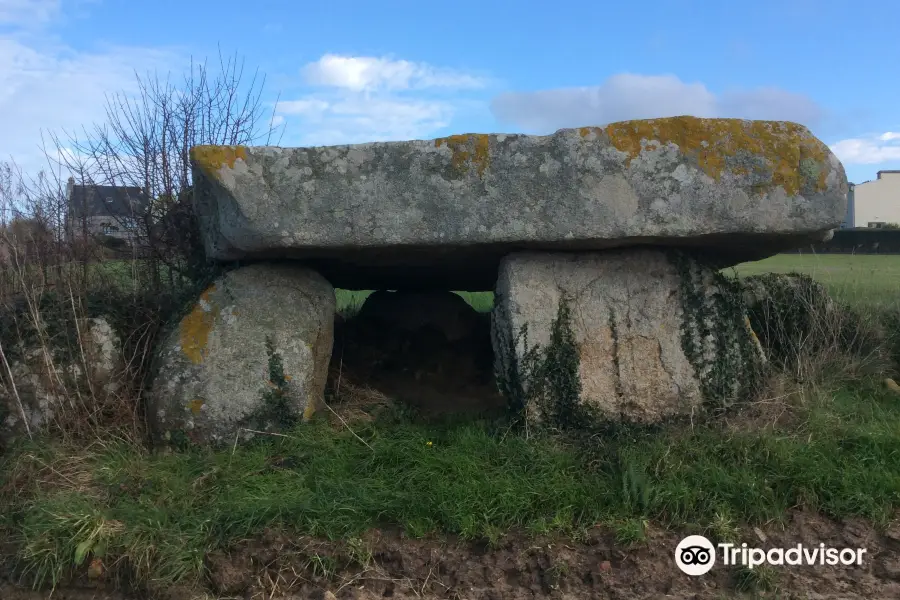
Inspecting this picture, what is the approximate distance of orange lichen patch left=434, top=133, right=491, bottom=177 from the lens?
12.6 ft

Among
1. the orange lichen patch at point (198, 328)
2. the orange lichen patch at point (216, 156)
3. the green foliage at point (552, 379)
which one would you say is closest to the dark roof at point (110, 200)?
the orange lichen patch at point (198, 328)

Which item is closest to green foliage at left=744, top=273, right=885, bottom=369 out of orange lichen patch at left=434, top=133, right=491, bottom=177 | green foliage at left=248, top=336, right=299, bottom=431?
orange lichen patch at left=434, top=133, right=491, bottom=177

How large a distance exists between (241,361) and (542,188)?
6.04ft

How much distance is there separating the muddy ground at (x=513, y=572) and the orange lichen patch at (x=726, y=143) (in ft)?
5.48

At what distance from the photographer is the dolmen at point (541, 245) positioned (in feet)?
12.5

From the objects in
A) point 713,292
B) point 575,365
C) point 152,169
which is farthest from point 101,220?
point 713,292

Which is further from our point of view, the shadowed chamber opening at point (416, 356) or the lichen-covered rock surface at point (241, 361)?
the shadowed chamber opening at point (416, 356)

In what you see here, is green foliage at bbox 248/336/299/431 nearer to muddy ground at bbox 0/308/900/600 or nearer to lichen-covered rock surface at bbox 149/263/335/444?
lichen-covered rock surface at bbox 149/263/335/444

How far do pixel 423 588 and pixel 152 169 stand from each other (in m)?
3.71

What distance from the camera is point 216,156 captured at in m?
3.87

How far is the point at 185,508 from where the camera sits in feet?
11.0

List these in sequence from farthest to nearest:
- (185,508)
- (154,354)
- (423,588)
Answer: (154,354) < (185,508) < (423,588)

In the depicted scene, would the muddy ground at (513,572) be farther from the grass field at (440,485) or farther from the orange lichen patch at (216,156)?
the orange lichen patch at (216,156)

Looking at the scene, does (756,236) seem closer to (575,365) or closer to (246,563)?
(575,365)
